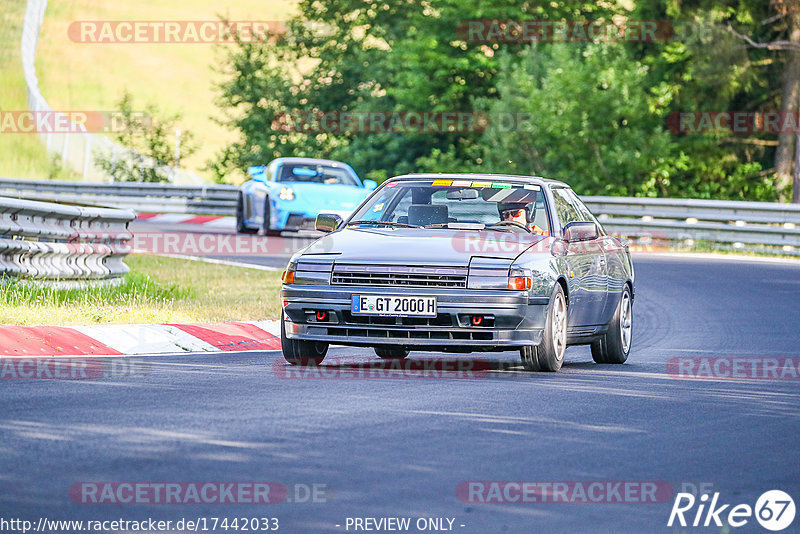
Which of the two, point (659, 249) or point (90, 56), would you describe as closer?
point (659, 249)

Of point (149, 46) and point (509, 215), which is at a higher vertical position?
point (149, 46)

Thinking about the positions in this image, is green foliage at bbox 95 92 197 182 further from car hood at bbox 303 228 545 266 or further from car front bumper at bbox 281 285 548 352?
car front bumper at bbox 281 285 548 352

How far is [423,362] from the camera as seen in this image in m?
11.9

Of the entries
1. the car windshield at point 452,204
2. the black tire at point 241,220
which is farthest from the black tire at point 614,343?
the black tire at point 241,220

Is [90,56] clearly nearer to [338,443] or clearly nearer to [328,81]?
[328,81]

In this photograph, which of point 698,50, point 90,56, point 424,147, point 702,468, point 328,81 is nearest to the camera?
point 702,468

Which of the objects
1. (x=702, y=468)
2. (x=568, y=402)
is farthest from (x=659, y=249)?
(x=702, y=468)

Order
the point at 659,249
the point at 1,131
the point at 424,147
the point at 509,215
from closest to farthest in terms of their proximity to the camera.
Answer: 1. the point at 509,215
2. the point at 659,249
3. the point at 424,147
4. the point at 1,131

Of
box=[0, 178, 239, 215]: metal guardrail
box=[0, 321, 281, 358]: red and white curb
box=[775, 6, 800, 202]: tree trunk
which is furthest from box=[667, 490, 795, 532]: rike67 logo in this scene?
box=[775, 6, 800, 202]: tree trunk

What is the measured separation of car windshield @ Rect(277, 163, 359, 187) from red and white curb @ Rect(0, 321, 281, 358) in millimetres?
13569

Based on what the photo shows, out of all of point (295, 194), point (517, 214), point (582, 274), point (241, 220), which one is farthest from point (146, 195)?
point (582, 274)

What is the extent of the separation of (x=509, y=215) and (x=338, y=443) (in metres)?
4.63

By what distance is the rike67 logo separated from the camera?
5.94 meters

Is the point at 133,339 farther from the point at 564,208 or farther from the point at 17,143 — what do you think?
the point at 17,143
